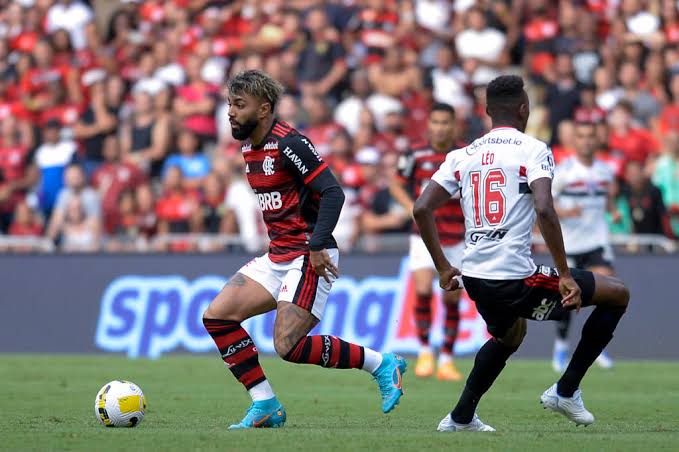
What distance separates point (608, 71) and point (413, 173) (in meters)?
6.93

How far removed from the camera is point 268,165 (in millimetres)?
8703

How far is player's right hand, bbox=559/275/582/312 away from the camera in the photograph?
7.79 metres

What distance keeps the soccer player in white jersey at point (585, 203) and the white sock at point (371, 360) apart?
592 centimetres

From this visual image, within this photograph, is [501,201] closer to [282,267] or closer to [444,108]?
[282,267]

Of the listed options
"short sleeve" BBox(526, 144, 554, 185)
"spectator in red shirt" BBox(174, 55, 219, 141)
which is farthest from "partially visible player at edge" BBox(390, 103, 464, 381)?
"spectator in red shirt" BBox(174, 55, 219, 141)

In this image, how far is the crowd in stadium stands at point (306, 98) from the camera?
1839 centimetres

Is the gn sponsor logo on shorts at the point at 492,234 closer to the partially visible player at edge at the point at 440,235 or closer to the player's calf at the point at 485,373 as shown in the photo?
the player's calf at the point at 485,373

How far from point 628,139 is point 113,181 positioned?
7753 millimetres

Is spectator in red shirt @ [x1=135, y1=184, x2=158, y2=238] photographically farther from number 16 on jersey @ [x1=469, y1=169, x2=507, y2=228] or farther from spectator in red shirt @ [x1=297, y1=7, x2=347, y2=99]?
number 16 on jersey @ [x1=469, y1=169, x2=507, y2=228]

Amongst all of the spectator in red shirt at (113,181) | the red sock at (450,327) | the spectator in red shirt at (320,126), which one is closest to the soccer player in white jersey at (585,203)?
the red sock at (450,327)

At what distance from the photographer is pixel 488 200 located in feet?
26.5

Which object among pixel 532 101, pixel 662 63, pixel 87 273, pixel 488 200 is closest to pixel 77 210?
pixel 87 273

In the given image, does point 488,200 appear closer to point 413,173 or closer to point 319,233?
point 319,233

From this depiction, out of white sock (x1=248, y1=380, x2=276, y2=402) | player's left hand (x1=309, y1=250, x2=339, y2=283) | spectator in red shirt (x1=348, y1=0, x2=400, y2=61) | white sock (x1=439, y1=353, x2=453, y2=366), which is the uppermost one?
spectator in red shirt (x1=348, y1=0, x2=400, y2=61)
